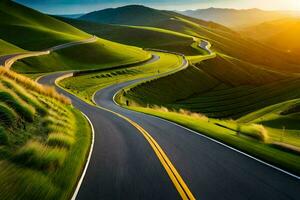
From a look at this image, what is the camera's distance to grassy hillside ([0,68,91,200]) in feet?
33.1

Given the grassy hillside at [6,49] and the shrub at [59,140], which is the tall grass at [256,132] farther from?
the grassy hillside at [6,49]

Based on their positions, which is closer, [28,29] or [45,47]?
[45,47]

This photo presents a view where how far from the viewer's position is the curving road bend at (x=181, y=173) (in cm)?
1016

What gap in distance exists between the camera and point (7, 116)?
48.0ft

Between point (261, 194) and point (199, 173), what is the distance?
96.3 inches

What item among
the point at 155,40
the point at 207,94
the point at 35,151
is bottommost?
the point at 207,94

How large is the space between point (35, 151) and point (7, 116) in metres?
2.99

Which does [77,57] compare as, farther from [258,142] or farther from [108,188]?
[108,188]

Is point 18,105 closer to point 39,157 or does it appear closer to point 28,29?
point 39,157

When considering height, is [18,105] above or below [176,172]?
above

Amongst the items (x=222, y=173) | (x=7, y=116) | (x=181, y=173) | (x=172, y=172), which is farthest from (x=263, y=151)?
(x=7, y=116)

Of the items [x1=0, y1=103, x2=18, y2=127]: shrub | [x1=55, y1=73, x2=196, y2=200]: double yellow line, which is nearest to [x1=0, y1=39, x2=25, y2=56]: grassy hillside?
[x1=0, y1=103, x2=18, y2=127]: shrub

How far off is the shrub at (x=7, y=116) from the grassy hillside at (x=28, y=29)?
8348 cm

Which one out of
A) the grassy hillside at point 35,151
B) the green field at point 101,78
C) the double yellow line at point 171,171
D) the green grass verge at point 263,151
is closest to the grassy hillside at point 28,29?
the green field at point 101,78
